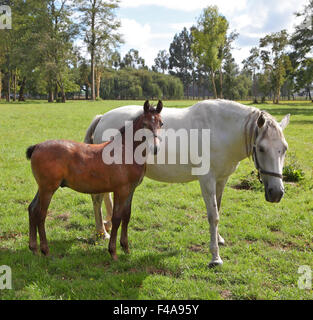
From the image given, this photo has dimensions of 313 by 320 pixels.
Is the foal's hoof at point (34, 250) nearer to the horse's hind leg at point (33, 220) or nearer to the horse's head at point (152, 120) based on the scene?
the horse's hind leg at point (33, 220)

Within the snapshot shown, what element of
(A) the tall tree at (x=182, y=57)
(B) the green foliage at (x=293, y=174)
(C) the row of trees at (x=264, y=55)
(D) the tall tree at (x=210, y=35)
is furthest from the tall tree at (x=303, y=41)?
(A) the tall tree at (x=182, y=57)

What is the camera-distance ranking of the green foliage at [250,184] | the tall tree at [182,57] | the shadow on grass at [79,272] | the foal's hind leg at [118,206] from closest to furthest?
the shadow on grass at [79,272] < the foal's hind leg at [118,206] < the green foliage at [250,184] < the tall tree at [182,57]

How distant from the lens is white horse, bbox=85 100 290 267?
149 inches

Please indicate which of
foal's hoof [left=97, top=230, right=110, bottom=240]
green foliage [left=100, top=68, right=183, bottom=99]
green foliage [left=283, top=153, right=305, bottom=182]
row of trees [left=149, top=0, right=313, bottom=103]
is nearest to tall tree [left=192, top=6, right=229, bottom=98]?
row of trees [left=149, top=0, right=313, bottom=103]

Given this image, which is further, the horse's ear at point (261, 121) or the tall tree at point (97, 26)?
the tall tree at point (97, 26)

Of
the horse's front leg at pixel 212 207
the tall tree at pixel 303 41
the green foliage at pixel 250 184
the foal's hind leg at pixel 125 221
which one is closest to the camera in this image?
the horse's front leg at pixel 212 207

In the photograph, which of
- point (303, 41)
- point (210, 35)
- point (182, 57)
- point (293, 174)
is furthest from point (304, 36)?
point (182, 57)

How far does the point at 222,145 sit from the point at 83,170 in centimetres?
202

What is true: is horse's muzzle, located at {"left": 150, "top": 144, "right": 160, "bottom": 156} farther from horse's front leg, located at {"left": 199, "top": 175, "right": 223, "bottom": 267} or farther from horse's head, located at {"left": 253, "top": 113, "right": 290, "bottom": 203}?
horse's head, located at {"left": 253, "top": 113, "right": 290, "bottom": 203}

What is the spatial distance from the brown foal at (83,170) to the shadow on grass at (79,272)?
32 centimetres

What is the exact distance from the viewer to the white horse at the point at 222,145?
12.4ft

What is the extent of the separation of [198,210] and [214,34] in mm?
46996
